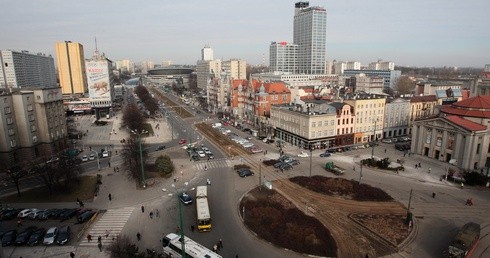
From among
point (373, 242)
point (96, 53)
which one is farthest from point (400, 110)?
point (96, 53)

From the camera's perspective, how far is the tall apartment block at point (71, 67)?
173375 millimetres

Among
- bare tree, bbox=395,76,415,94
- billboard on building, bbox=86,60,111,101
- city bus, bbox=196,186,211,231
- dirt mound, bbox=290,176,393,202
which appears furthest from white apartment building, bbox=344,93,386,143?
bare tree, bbox=395,76,415,94

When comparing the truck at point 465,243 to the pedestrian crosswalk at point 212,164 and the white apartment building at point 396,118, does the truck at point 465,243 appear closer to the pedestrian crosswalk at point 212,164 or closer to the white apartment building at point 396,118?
the pedestrian crosswalk at point 212,164

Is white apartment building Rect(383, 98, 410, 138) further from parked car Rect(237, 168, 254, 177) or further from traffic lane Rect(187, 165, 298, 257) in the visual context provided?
traffic lane Rect(187, 165, 298, 257)

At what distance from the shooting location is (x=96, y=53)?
151625 millimetres

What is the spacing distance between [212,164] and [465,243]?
142ft

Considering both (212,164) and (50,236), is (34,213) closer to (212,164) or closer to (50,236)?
(50,236)

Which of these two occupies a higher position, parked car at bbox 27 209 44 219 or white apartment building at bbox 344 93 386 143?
white apartment building at bbox 344 93 386 143

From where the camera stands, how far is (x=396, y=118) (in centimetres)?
8481

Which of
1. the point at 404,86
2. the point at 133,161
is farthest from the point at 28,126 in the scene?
the point at 404,86

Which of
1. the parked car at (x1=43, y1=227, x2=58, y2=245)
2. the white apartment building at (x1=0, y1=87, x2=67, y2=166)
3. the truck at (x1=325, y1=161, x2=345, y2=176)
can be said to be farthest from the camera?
the white apartment building at (x1=0, y1=87, x2=67, y2=166)

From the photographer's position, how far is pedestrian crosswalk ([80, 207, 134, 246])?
35.4m

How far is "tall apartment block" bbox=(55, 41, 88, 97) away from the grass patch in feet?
465

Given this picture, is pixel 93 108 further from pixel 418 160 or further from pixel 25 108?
pixel 418 160
